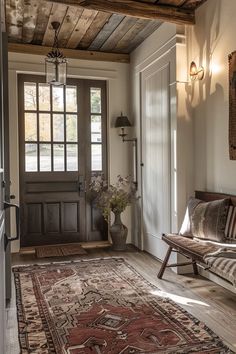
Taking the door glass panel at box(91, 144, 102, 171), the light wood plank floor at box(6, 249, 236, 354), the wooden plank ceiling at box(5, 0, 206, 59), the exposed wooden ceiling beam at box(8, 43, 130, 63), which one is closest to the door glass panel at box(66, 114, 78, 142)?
the door glass panel at box(91, 144, 102, 171)

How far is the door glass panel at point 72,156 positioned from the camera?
4680mm

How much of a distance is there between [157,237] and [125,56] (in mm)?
2609

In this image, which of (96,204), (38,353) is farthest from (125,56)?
(38,353)

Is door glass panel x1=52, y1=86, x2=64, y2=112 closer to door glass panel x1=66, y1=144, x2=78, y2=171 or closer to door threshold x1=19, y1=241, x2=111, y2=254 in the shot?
door glass panel x1=66, y1=144, x2=78, y2=171

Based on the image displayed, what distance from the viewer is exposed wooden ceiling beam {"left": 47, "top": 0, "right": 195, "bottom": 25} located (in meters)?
3.16

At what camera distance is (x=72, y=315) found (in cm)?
246

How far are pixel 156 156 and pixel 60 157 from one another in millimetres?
1419

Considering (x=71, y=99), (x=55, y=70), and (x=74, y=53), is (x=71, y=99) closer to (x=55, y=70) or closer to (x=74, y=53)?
(x=74, y=53)

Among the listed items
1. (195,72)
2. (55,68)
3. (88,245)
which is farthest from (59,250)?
(195,72)

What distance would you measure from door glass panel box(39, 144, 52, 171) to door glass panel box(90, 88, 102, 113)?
0.85 meters

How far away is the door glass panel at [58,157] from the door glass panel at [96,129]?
480 mm

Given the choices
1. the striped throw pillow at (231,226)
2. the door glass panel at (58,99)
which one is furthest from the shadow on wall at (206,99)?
the door glass panel at (58,99)

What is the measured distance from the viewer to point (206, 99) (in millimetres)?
3322

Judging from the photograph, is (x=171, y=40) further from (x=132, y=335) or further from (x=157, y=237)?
(x=132, y=335)
